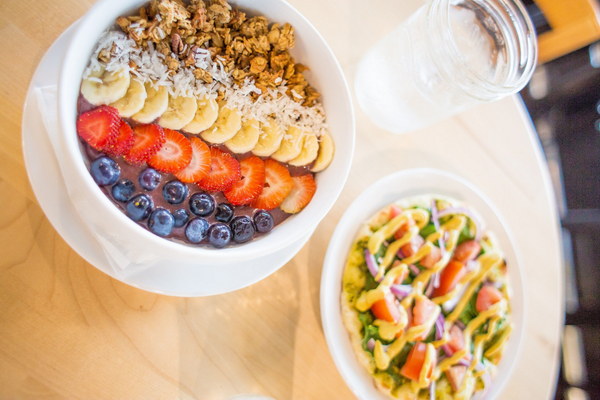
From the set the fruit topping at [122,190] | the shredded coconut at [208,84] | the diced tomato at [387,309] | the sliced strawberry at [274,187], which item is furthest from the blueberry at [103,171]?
the diced tomato at [387,309]

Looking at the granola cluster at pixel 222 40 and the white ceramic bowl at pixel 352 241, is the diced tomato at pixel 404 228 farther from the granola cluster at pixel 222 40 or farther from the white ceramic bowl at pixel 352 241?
the granola cluster at pixel 222 40

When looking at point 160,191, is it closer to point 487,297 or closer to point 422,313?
point 422,313

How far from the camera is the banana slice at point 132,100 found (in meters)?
0.79

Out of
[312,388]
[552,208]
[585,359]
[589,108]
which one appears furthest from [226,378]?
[589,108]

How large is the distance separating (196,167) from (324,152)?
0.21 metres

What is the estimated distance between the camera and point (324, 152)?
0.89 meters

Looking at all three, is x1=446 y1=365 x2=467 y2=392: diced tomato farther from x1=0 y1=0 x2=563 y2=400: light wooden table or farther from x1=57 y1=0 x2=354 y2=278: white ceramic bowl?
x1=57 y1=0 x2=354 y2=278: white ceramic bowl

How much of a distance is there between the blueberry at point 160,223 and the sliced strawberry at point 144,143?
3.4 inches

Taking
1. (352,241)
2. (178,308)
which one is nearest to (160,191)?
(178,308)

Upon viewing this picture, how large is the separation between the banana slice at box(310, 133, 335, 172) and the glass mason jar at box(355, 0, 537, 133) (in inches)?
9.9

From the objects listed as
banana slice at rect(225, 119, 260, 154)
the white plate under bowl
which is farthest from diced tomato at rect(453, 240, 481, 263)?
the white plate under bowl

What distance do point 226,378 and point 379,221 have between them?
42 cm

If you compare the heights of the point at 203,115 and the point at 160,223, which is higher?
the point at 203,115

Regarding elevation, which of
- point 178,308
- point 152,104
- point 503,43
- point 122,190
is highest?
point 503,43
